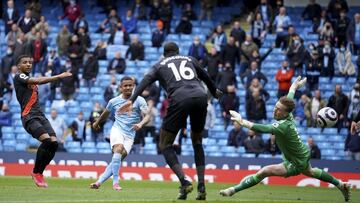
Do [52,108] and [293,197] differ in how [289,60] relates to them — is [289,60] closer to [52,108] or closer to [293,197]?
[52,108]

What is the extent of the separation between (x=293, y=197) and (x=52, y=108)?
1662 cm

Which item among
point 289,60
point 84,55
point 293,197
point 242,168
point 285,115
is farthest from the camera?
point 84,55

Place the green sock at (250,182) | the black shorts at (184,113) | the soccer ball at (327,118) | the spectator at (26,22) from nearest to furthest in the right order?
the black shorts at (184,113) < the green sock at (250,182) < the soccer ball at (327,118) < the spectator at (26,22)

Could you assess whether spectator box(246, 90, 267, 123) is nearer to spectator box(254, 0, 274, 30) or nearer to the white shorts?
spectator box(254, 0, 274, 30)

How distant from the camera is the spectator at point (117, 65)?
113 ft

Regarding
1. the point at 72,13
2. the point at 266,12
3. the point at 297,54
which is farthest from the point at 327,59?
the point at 72,13

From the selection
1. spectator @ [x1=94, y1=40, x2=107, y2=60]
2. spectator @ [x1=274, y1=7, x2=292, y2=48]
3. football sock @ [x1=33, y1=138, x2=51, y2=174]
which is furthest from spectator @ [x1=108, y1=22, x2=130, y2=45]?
football sock @ [x1=33, y1=138, x2=51, y2=174]

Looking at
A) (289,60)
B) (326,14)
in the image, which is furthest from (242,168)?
(326,14)

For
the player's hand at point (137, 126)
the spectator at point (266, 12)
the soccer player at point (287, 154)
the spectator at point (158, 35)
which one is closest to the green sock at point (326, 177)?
the soccer player at point (287, 154)

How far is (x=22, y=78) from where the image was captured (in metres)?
18.3

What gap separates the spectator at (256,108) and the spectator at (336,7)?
460 cm

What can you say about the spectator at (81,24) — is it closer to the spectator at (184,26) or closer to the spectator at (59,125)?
the spectator at (184,26)

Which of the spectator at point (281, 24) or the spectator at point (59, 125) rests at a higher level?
the spectator at point (281, 24)

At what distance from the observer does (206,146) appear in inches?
1233
